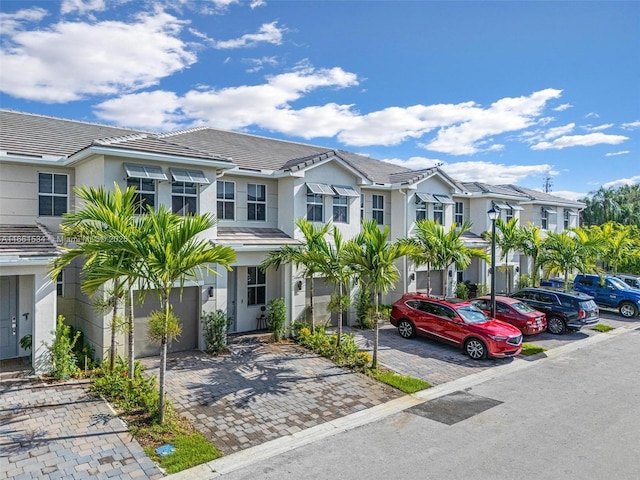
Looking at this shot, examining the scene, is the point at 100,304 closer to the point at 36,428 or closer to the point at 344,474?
the point at 36,428

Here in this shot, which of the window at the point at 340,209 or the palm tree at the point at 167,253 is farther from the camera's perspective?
the window at the point at 340,209

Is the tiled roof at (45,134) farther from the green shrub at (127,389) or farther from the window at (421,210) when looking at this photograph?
the window at (421,210)

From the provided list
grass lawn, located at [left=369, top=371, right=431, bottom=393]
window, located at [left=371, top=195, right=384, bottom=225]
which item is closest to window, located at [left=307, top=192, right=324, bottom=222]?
window, located at [left=371, top=195, right=384, bottom=225]

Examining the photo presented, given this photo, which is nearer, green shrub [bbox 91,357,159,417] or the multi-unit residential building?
green shrub [bbox 91,357,159,417]

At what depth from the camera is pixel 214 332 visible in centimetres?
1327

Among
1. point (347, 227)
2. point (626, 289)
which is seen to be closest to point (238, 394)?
point (347, 227)

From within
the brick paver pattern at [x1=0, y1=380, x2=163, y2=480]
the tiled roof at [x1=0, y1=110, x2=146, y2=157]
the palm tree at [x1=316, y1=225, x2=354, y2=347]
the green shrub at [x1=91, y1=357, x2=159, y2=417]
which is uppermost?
the tiled roof at [x1=0, y1=110, x2=146, y2=157]

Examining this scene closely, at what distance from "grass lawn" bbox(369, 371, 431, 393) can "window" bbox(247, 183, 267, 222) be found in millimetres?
7490

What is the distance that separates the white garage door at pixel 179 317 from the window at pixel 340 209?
6.49 m

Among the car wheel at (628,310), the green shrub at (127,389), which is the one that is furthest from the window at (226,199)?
the car wheel at (628,310)

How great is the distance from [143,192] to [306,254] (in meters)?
5.32

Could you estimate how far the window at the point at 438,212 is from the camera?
21.5m

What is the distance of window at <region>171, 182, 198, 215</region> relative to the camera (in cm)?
1297

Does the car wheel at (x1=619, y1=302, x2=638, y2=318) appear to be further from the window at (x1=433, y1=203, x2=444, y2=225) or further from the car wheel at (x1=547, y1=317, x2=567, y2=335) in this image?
the window at (x1=433, y1=203, x2=444, y2=225)
